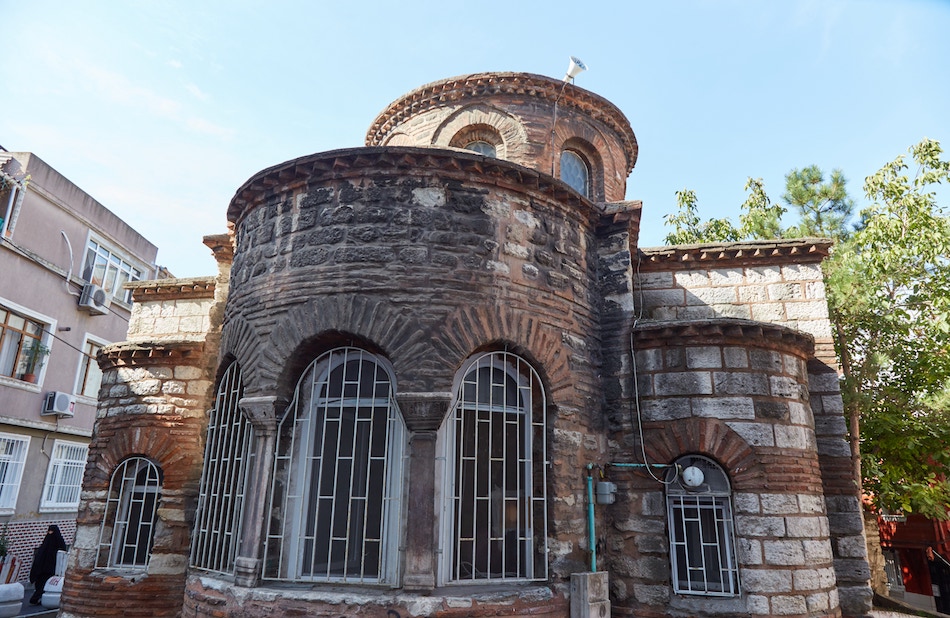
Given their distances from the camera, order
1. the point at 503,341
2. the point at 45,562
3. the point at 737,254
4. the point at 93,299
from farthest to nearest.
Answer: the point at 93,299 < the point at 45,562 < the point at 737,254 < the point at 503,341

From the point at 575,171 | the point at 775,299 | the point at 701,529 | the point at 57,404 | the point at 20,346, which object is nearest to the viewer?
the point at 701,529

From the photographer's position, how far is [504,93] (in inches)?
424

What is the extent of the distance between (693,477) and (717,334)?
174 centimetres

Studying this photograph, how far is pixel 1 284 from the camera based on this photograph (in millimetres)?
13914

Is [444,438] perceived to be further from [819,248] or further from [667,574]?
[819,248]

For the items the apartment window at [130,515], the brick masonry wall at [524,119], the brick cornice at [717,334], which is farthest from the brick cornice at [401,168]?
the apartment window at [130,515]

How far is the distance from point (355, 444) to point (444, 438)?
2.97 ft

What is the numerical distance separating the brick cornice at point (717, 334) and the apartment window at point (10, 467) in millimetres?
14548

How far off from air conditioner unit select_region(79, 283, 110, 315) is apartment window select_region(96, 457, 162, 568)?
9.66 m

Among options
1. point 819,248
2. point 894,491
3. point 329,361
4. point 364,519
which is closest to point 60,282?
point 329,361

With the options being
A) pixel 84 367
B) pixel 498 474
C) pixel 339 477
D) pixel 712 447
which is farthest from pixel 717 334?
pixel 84 367

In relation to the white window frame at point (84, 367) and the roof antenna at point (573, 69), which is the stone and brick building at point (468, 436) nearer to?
the roof antenna at point (573, 69)

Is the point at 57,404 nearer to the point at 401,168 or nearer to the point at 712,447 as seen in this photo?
the point at 401,168

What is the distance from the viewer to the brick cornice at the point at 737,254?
8586 millimetres
